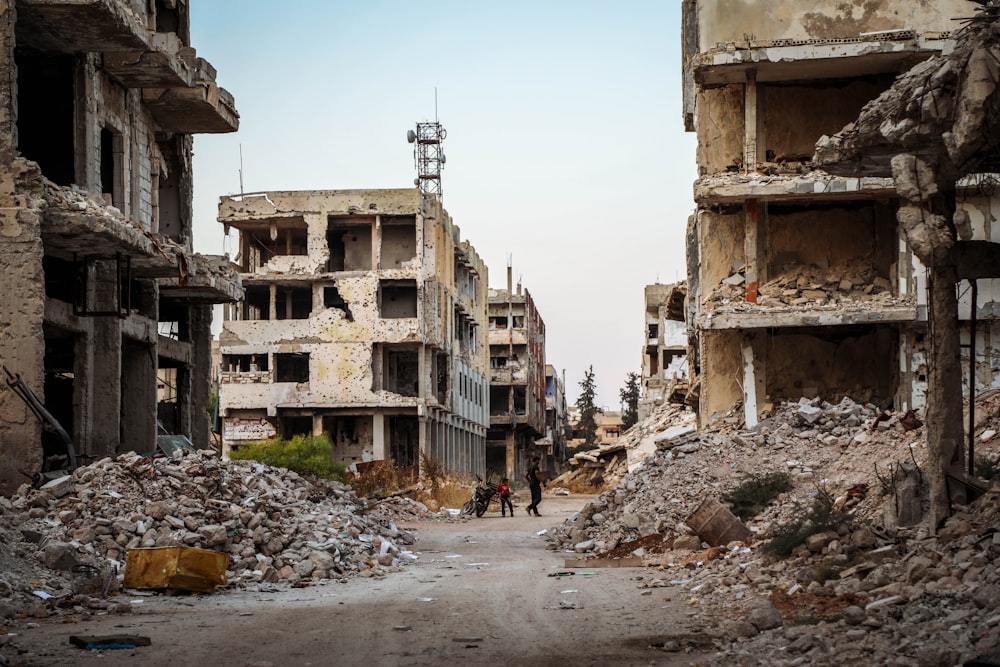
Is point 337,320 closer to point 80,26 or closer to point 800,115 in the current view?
point 800,115

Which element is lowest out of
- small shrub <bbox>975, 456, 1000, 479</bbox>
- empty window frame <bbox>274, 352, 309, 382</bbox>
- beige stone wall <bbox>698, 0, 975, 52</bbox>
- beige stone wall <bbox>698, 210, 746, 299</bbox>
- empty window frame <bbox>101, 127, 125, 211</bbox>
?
small shrub <bbox>975, 456, 1000, 479</bbox>

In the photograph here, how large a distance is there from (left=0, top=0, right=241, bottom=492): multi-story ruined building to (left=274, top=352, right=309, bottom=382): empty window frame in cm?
2216

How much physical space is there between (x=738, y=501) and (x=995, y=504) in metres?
7.85

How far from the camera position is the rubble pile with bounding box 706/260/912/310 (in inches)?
1094

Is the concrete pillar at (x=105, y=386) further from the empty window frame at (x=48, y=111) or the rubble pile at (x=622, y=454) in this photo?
the rubble pile at (x=622, y=454)

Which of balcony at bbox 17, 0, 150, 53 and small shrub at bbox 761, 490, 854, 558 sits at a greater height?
balcony at bbox 17, 0, 150, 53

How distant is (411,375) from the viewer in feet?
190

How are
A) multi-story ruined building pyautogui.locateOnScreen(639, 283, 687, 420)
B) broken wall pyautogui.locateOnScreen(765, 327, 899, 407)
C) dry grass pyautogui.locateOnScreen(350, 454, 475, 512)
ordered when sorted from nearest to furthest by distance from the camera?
broken wall pyautogui.locateOnScreen(765, 327, 899, 407)
dry grass pyautogui.locateOnScreen(350, 454, 475, 512)
multi-story ruined building pyautogui.locateOnScreen(639, 283, 687, 420)

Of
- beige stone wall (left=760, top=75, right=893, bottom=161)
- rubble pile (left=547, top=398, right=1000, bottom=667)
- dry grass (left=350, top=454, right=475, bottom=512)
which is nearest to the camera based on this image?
rubble pile (left=547, top=398, right=1000, bottom=667)

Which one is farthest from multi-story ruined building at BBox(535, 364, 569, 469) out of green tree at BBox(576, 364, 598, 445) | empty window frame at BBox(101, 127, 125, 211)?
empty window frame at BBox(101, 127, 125, 211)

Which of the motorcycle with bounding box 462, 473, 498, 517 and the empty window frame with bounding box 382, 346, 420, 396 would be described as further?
the empty window frame with bounding box 382, 346, 420, 396

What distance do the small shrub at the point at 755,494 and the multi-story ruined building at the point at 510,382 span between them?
207ft

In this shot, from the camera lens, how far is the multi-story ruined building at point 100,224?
63.4ft

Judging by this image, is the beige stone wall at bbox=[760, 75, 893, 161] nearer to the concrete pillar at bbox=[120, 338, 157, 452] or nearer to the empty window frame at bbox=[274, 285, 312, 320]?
the concrete pillar at bbox=[120, 338, 157, 452]
